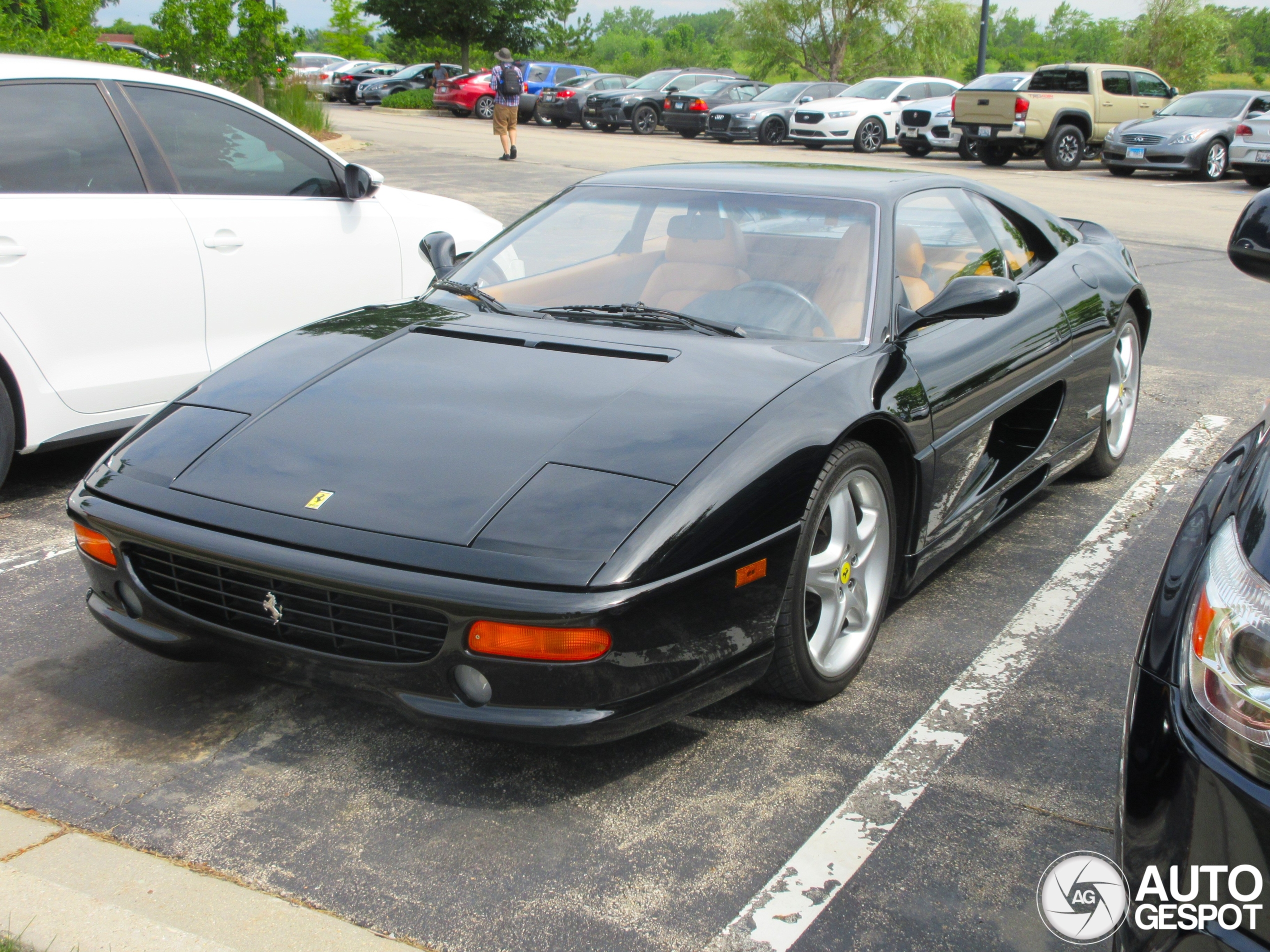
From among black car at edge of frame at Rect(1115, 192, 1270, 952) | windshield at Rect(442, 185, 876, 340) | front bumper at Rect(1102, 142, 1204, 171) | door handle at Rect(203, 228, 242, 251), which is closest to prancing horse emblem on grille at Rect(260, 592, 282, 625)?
windshield at Rect(442, 185, 876, 340)

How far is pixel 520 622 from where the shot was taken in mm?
2375

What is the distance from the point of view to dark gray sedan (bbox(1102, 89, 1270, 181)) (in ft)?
63.9

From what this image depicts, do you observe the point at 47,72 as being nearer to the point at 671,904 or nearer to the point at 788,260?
the point at 788,260

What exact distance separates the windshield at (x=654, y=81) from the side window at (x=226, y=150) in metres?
25.4

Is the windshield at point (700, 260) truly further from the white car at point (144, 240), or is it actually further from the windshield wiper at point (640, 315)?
the white car at point (144, 240)

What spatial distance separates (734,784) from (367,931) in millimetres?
929

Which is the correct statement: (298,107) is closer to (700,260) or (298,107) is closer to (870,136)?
(870,136)

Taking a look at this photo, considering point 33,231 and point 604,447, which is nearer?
point 604,447

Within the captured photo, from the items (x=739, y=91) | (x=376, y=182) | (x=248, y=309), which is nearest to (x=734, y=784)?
(x=248, y=309)

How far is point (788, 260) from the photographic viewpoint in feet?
11.9

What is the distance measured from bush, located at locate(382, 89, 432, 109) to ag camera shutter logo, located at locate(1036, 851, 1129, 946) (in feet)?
118

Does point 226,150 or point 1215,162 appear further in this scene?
point 1215,162

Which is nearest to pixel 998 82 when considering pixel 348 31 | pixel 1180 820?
pixel 1180 820

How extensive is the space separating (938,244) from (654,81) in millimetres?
27377
